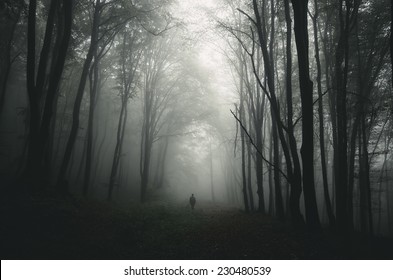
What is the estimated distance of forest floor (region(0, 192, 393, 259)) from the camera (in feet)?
20.9

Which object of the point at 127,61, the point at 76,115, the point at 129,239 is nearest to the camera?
the point at 129,239

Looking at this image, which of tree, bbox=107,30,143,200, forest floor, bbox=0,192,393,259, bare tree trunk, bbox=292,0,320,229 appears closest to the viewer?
forest floor, bbox=0,192,393,259

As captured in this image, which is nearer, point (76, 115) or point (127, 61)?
point (76, 115)

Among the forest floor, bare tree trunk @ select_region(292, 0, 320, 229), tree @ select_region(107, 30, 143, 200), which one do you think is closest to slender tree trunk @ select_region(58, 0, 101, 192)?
the forest floor

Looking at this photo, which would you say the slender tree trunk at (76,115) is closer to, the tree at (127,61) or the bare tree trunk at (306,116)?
the tree at (127,61)

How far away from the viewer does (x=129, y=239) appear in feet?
27.7

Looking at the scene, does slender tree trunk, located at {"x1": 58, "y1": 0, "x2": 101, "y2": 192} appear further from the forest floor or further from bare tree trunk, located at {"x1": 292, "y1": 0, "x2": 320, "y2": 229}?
bare tree trunk, located at {"x1": 292, "y1": 0, "x2": 320, "y2": 229}

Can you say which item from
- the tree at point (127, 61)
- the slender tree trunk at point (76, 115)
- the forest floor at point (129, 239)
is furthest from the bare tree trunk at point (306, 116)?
the tree at point (127, 61)

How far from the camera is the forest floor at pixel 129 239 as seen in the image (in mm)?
6383

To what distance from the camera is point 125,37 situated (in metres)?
17.5

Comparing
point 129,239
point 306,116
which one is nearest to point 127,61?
point 129,239

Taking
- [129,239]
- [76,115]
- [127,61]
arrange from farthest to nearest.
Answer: [127,61]
[76,115]
[129,239]

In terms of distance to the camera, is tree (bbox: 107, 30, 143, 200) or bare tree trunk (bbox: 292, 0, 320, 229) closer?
bare tree trunk (bbox: 292, 0, 320, 229)

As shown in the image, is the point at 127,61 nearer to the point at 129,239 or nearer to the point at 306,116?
the point at 129,239
